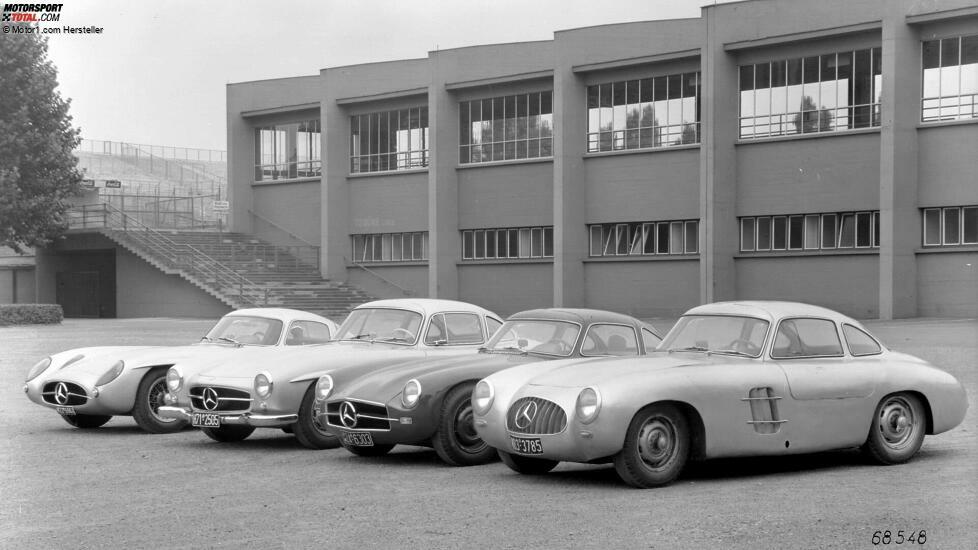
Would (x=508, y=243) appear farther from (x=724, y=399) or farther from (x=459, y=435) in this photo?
(x=724, y=399)

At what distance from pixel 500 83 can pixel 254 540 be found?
38.9 m

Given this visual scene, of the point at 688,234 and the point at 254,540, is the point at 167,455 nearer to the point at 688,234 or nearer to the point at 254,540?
the point at 254,540

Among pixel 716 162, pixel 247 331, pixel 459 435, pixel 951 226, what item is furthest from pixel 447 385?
pixel 716 162

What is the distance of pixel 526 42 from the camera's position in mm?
43875

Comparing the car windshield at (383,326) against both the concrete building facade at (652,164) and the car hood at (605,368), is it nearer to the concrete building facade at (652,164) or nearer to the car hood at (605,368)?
the car hood at (605,368)

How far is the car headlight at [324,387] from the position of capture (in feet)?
36.3

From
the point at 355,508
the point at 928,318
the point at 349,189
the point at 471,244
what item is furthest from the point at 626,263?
the point at 355,508

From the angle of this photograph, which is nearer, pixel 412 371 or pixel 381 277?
pixel 412 371

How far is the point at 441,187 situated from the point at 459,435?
120ft

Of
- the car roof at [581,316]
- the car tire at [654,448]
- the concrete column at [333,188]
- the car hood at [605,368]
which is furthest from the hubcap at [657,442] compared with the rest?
the concrete column at [333,188]

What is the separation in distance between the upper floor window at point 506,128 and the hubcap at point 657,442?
36.1 meters

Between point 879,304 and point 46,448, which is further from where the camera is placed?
point 879,304

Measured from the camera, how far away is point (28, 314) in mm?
39406

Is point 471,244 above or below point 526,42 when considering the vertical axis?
below
